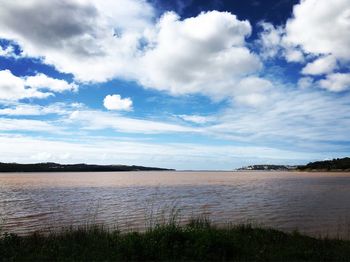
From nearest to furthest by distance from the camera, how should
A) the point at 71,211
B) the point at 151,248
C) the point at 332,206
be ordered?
the point at 151,248, the point at 71,211, the point at 332,206

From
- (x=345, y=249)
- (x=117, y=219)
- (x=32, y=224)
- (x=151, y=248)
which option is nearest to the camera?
(x=151, y=248)

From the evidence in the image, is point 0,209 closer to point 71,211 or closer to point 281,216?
point 71,211

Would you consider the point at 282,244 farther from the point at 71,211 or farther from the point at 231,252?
the point at 71,211

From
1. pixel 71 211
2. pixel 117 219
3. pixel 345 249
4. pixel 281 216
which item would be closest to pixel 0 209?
pixel 71 211

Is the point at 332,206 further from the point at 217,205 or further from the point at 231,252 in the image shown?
the point at 231,252

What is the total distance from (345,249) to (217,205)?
86.7ft

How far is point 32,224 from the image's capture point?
2875 centimetres

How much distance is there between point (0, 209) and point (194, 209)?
62.6 ft

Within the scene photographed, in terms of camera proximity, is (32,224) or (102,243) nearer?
(102,243)

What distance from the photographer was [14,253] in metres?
13.5

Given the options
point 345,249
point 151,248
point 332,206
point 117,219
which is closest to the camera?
point 151,248

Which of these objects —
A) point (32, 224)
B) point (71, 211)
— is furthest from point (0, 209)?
point (32, 224)

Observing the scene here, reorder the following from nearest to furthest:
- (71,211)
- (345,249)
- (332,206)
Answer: (345,249) < (71,211) < (332,206)

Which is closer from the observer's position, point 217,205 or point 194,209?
point 194,209
